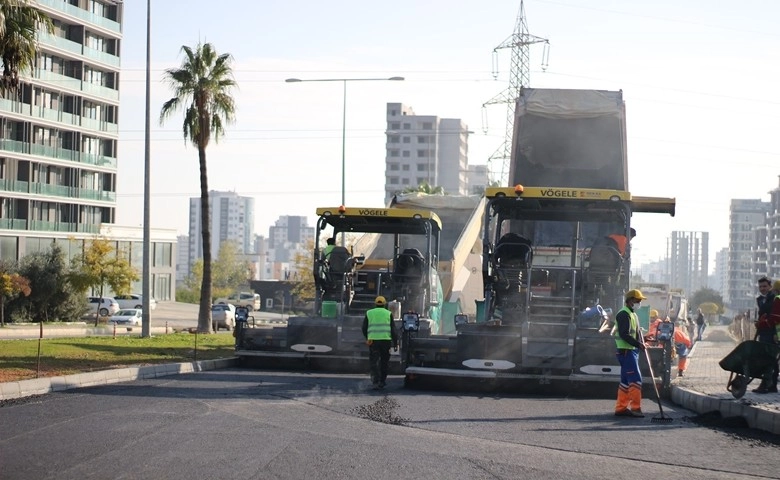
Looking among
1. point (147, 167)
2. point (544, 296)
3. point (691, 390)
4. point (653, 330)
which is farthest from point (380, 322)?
point (147, 167)

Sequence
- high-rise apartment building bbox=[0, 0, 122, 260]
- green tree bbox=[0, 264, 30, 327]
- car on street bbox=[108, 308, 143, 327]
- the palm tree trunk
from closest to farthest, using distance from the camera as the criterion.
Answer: the palm tree trunk
green tree bbox=[0, 264, 30, 327]
car on street bbox=[108, 308, 143, 327]
high-rise apartment building bbox=[0, 0, 122, 260]

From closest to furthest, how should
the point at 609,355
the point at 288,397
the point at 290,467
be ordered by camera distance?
the point at 290,467 < the point at 288,397 < the point at 609,355

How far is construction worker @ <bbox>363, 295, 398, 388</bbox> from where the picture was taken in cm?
1895

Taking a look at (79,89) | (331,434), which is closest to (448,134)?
(79,89)

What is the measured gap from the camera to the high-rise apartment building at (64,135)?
69562mm

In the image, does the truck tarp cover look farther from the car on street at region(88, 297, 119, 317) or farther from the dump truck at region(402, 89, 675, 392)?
the car on street at region(88, 297, 119, 317)

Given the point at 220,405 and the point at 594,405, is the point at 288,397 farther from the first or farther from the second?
the point at 594,405

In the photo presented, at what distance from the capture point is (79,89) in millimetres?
75125

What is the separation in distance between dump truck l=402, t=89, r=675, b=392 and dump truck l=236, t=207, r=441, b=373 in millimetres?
2172

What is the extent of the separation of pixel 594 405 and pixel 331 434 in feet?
19.1

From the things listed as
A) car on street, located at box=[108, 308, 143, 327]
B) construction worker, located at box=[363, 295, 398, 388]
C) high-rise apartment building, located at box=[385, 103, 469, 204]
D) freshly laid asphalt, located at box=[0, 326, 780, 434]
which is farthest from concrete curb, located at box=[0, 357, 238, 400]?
high-rise apartment building, located at box=[385, 103, 469, 204]

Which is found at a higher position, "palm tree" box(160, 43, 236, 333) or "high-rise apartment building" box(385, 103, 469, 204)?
"high-rise apartment building" box(385, 103, 469, 204)

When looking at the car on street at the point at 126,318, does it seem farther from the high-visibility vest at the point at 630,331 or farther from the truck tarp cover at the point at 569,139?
the high-visibility vest at the point at 630,331

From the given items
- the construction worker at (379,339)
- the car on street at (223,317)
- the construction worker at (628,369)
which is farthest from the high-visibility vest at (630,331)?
the car on street at (223,317)
